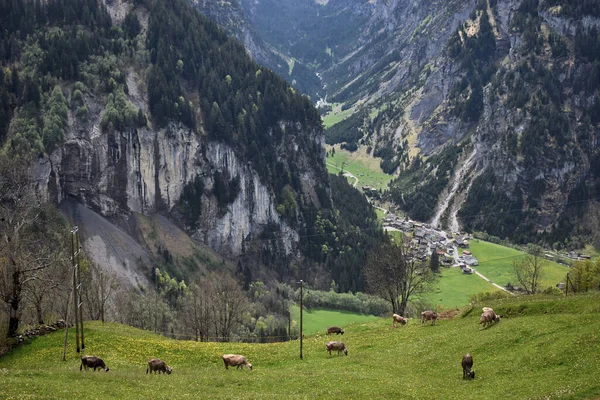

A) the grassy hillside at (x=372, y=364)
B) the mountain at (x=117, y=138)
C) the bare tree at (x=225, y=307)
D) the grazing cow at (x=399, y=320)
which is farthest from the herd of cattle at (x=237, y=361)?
the mountain at (x=117, y=138)

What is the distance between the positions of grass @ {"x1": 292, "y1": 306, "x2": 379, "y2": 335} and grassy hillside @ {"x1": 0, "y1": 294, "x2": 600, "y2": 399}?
243 ft

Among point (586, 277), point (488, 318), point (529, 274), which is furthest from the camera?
point (529, 274)

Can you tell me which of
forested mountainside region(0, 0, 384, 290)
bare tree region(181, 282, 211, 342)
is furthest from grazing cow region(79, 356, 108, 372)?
forested mountainside region(0, 0, 384, 290)

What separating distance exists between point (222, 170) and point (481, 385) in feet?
546

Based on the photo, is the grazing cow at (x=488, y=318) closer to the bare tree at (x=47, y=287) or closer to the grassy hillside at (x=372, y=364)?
the grassy hillside at (x=372, y=364)

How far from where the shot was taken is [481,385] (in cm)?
3981

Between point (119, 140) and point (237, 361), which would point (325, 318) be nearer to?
point (119, 140)

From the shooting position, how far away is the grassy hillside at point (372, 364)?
123 feet

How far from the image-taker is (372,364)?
159ft

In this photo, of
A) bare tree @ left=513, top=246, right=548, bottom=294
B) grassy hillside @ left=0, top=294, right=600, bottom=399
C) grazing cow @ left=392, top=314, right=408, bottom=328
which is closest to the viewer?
grassy hillside @ left=0, top=294, right=600, bottom=399

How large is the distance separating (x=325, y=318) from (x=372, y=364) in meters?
96.9

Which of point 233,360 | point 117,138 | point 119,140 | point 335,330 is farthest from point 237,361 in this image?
point 119,140

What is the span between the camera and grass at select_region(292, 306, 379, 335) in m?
136

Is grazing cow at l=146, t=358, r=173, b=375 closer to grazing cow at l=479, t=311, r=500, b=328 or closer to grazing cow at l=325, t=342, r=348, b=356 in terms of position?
grazing cow at l=325, t=342, r=348, b=356
